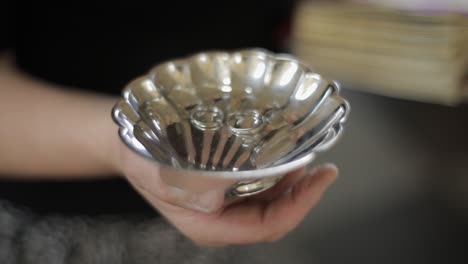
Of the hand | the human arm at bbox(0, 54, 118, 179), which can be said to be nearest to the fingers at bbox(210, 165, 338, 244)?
the hand

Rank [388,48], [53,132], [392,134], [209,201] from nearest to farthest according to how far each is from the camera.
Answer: [209,201] < [53,132] < [388,48] < [392,134]

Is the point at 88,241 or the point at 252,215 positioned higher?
the point at 252,215

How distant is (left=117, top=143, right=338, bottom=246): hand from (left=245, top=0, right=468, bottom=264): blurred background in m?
0.30

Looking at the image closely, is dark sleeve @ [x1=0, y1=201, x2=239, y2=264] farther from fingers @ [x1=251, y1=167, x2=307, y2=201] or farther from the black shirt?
fingers @ [x1=251, y1=167, x2=307, y2=201]

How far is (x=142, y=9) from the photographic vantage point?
1.70 feet

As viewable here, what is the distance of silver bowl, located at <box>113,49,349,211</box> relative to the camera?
10.6 inches

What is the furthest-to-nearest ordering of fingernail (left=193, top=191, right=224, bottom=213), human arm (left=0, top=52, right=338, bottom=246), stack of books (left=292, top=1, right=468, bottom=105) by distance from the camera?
stack of books (left=292, top=1, right=468, bottom=105)
human arm (left=0, top=52, right=338, bottom=246)
fingernail (left=193, top=191, right=224, bottom=213)

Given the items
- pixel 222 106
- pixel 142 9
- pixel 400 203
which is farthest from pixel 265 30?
pixel 400 203

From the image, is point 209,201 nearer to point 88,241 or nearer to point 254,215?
point 254,215

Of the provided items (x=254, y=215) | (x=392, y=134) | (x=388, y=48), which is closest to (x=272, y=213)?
(x=254, y=215)

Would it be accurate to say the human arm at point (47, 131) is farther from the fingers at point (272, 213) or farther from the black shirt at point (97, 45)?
the fingers at point (272, 213)

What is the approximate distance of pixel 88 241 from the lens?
493 mm

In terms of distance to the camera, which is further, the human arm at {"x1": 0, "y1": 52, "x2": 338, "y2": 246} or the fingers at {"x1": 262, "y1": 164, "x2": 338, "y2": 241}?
the human arm at {"x1": 0, "y1": 52, "x2": 338, "y2": 246}

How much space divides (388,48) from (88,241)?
40 cm
